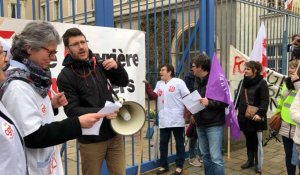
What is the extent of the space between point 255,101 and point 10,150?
417 cm

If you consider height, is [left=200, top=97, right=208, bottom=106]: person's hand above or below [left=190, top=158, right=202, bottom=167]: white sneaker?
above

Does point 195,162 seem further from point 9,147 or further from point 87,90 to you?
point 9,147

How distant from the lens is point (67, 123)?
6.45 feet

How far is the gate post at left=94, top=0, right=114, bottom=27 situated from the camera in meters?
4.07

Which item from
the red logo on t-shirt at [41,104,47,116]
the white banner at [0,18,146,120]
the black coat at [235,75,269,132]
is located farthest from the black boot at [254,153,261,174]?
the red logo on t-shirt at [41,104,47,116]

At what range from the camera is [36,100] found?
1.91m

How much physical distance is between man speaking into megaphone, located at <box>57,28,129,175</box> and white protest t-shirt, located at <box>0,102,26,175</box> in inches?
40.1

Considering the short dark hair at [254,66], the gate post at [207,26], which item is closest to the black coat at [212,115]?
the short dark hair at [254,66]

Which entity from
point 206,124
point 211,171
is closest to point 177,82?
point 206,124

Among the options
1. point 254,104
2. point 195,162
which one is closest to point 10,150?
point 254,104

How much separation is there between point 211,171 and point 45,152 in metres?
2.74

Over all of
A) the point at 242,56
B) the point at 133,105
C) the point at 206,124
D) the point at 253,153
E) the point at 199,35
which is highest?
the point at 199,35

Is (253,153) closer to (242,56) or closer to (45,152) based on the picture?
(242,56)

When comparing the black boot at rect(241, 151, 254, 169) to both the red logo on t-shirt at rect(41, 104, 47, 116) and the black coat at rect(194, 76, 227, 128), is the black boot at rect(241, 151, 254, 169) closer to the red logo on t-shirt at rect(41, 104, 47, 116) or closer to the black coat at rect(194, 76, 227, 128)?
the black coat at rect(194, 76, 227, 128)
